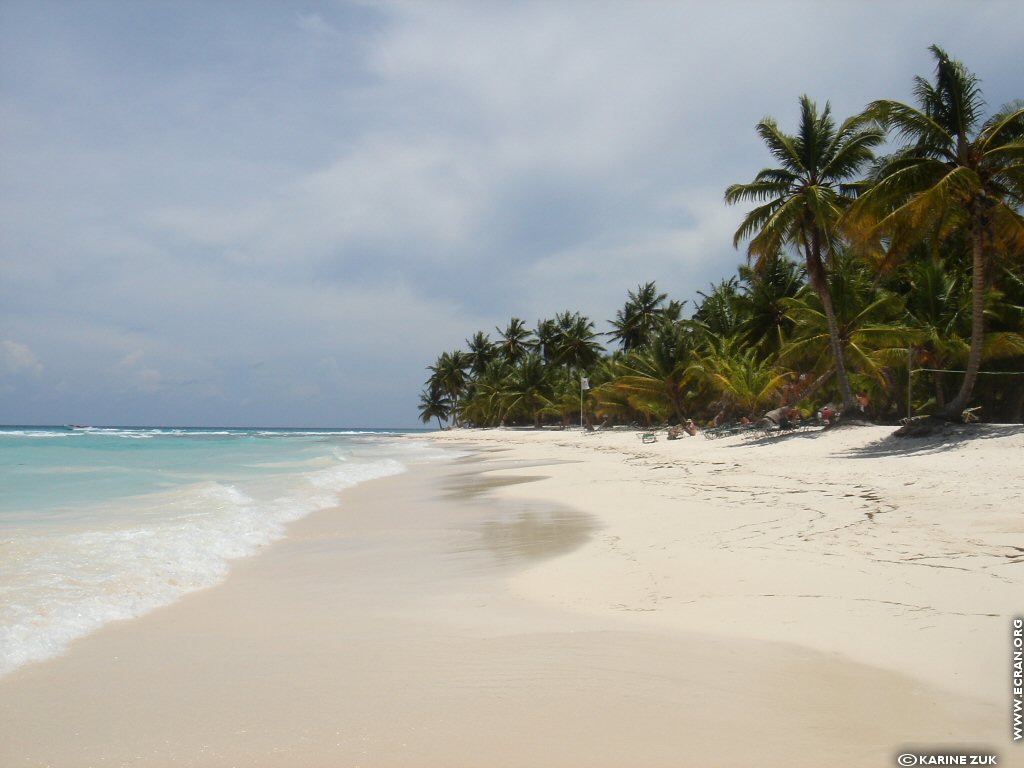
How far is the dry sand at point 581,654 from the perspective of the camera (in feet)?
9.14

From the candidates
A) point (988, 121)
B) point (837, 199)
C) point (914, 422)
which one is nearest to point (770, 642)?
point (914, 422)

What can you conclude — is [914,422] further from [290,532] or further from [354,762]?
[354,762]

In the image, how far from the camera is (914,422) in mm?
13141

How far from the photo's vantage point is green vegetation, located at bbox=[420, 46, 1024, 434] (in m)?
13.7

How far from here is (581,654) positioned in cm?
376

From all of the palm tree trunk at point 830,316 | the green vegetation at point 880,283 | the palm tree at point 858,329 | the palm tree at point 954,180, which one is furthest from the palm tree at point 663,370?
the palm tree at point 954,180

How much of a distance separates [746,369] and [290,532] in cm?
1934

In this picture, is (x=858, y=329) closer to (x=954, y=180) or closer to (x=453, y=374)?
(x=954, y=180)

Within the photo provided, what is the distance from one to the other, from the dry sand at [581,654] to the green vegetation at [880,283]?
8559mm

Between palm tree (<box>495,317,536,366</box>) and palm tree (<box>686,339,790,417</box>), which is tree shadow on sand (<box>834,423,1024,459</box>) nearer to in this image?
palm tree (<box>686,339,790,417</box>)

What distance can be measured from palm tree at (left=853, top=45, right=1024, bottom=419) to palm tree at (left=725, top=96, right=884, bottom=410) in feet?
10.8

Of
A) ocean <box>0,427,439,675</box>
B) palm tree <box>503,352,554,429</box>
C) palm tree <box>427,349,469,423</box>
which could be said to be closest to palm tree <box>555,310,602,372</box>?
palm tree <box>503,352,554,429</box>

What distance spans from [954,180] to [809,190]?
488cm

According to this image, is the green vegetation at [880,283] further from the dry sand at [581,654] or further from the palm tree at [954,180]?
the dry sand at [581,654]
